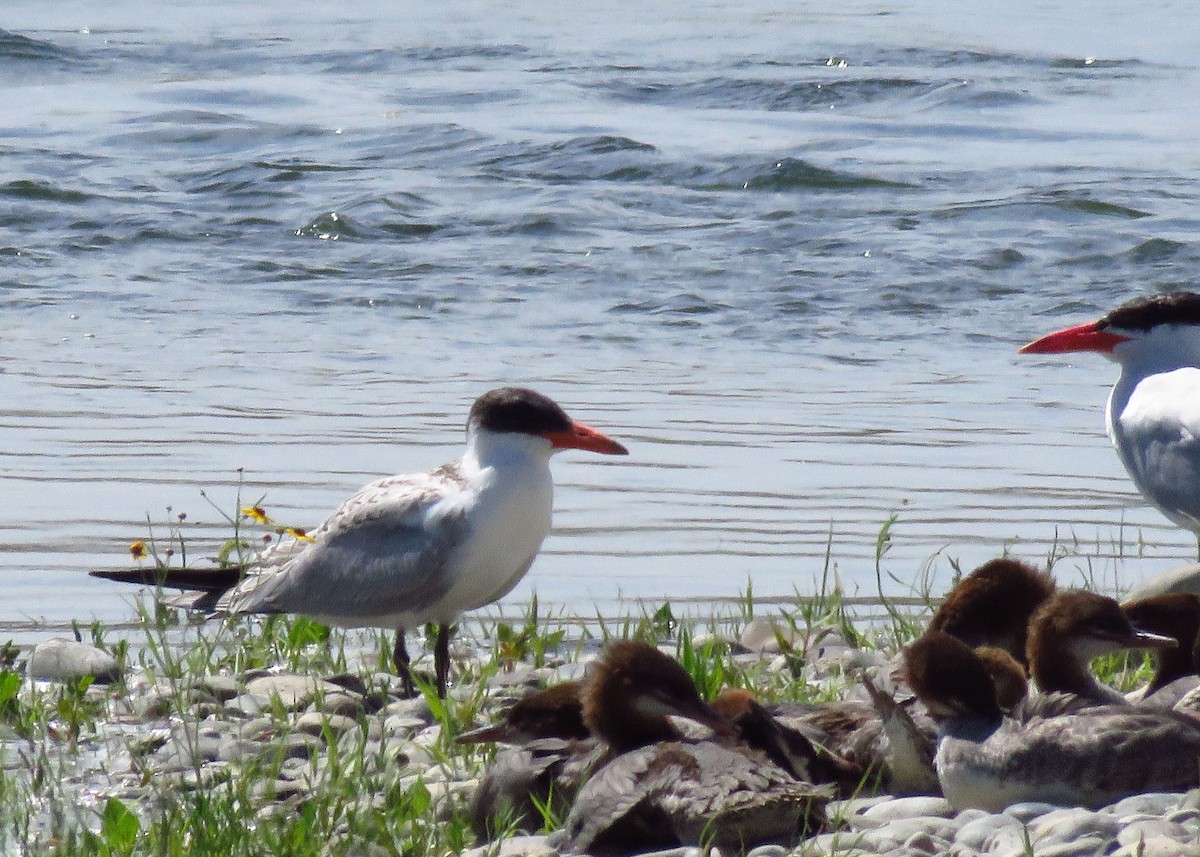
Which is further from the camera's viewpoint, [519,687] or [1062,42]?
[1062,42]

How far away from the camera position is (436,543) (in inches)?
230

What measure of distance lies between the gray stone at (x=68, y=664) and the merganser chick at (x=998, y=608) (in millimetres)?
2325

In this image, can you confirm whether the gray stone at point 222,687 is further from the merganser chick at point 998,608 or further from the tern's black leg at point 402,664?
the merganser chick at point 998,608

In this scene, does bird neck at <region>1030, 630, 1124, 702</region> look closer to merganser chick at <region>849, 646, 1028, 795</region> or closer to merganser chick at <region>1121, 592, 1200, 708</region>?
merganser chick at <region>849, 646, 1028, 795</region>

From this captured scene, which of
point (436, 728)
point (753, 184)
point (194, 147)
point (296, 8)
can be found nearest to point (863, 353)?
point (753, 184)

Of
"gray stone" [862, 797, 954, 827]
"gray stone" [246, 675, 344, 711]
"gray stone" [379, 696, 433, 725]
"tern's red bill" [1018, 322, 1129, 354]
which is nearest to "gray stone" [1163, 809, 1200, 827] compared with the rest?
"gray stone" [862, 797, 954, 827]

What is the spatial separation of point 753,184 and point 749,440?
312 inches

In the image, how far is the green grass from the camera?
3.91 meters

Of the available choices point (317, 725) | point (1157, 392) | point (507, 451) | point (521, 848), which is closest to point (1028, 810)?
point (521, 848)

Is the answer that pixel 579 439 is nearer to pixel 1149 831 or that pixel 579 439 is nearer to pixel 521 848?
pixel 521 848

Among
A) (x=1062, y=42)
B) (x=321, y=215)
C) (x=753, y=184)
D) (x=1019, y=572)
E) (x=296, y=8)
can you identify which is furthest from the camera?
(x=296, y=8)

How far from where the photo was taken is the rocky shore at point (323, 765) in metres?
3.88

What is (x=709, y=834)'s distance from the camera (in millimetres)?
3992

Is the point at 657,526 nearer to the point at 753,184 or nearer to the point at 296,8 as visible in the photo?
the point at 753,184
